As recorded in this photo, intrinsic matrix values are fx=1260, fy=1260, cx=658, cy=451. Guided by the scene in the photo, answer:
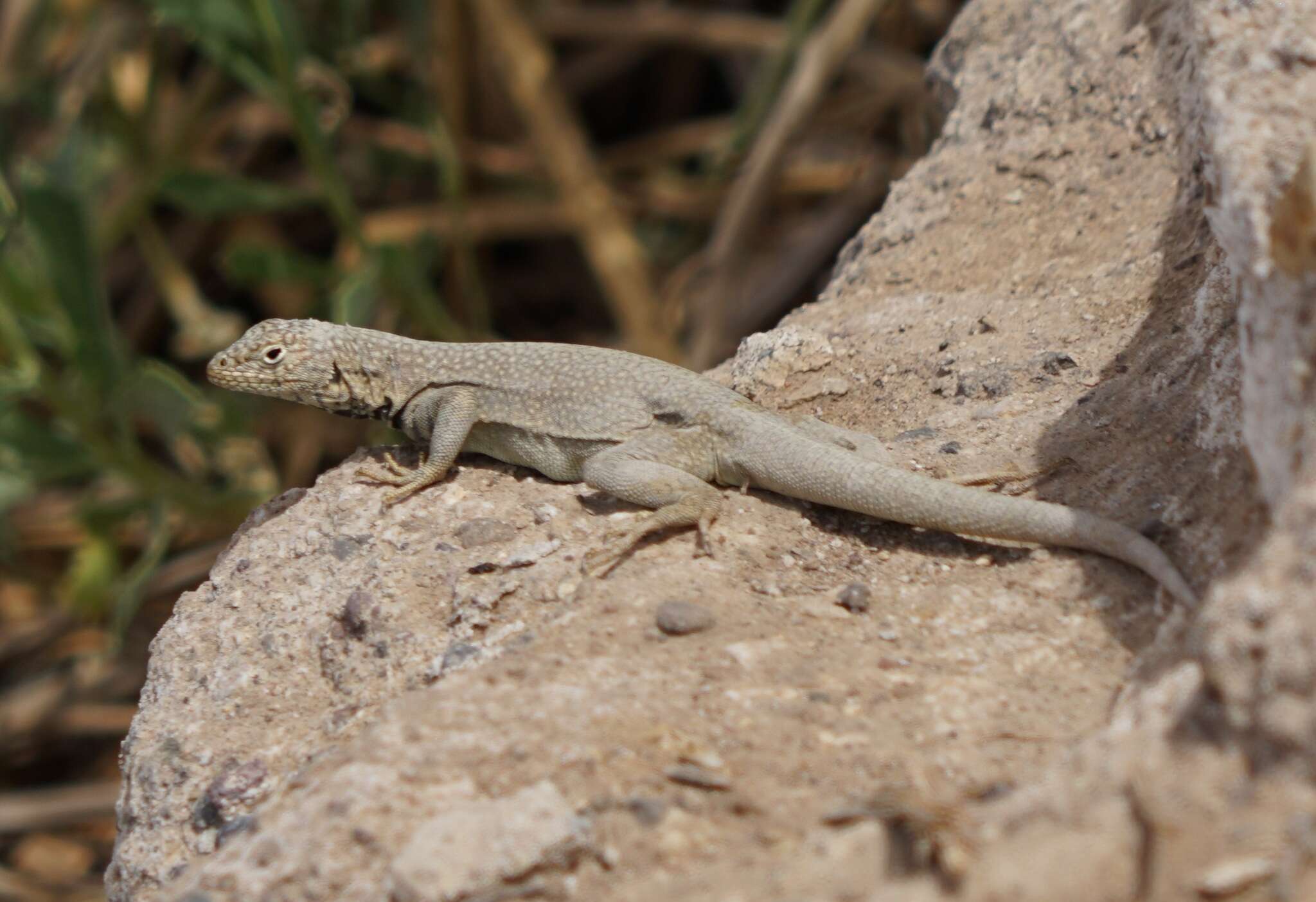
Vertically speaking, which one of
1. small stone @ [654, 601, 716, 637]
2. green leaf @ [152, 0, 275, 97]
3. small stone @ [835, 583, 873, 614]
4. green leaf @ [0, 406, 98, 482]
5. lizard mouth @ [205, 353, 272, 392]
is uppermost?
green leaf @ [152, 0, 275, 97]

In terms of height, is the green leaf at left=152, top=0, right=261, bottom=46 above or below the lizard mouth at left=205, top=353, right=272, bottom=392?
above

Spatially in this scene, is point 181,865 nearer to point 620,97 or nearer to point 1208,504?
point 1208,504

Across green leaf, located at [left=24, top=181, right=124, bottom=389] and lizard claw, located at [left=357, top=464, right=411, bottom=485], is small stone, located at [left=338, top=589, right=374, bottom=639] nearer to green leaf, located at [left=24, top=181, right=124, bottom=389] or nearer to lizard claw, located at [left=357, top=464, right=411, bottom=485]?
lizard claw, located at [left=357, top=464, right=411, bottom=485]

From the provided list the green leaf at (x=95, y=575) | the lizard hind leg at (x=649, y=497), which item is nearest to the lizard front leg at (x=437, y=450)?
the lizard hind leg at (x=649, y=497)

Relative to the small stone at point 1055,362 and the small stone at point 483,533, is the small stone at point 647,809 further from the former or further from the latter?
the small stone at point 1055,362

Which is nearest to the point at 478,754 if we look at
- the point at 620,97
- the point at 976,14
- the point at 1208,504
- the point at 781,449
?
the point at 781,449

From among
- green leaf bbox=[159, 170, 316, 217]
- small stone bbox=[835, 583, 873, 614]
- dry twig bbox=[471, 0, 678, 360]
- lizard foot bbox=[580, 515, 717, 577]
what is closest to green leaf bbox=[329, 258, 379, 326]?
green leaf bbox=[159, 170, 316, 217]
